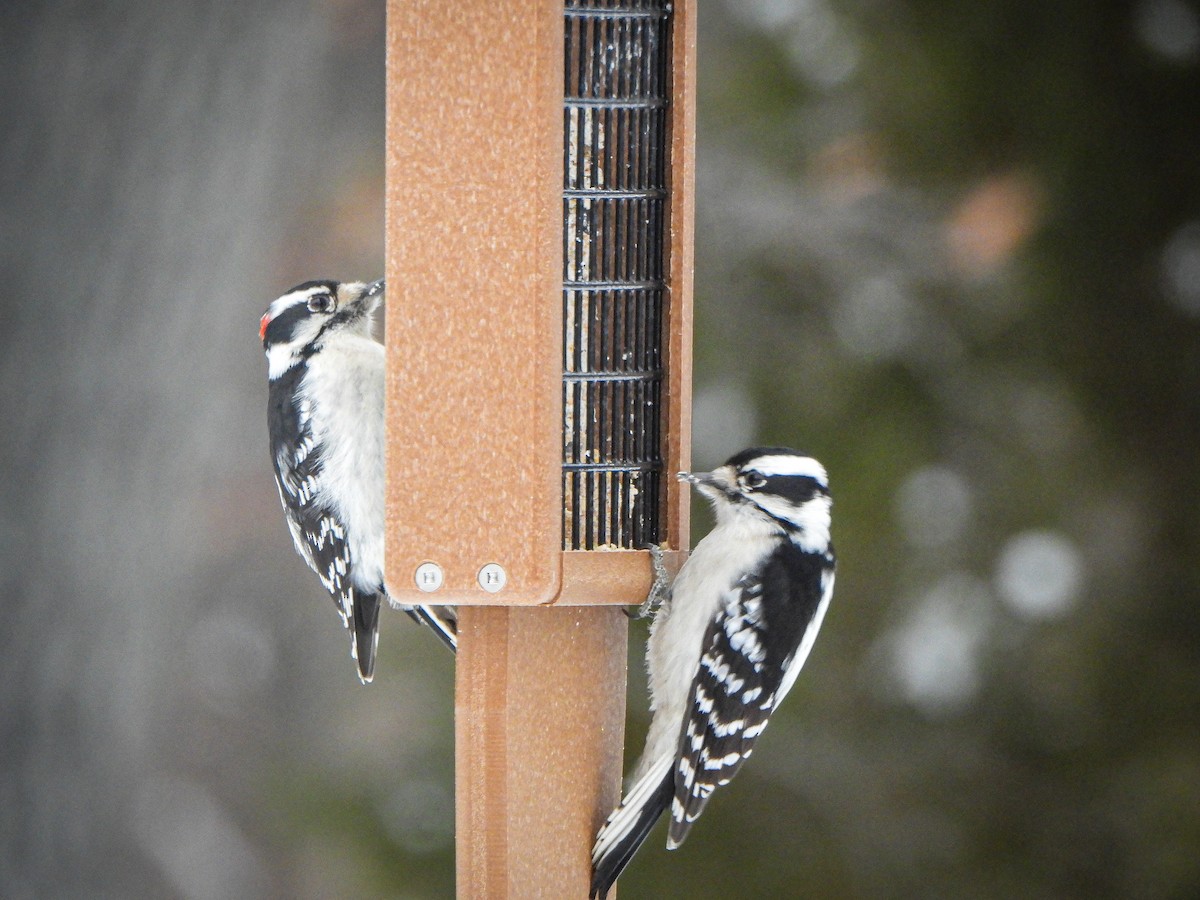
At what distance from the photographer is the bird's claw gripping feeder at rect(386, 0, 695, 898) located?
1.93 meters

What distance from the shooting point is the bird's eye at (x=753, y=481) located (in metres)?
2.58

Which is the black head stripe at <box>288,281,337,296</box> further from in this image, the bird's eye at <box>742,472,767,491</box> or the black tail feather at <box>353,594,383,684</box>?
the bird's eye at <box>742,472,767,491</box>

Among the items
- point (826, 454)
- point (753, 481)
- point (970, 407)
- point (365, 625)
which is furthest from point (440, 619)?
point (970, 407)

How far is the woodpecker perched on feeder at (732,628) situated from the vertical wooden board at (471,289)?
47cm

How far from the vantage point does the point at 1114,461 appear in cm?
366

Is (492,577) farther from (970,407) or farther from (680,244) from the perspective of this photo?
(970,407)

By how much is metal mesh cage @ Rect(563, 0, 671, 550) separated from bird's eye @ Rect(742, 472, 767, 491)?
0.38 m

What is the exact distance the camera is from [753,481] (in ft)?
→ 8.46

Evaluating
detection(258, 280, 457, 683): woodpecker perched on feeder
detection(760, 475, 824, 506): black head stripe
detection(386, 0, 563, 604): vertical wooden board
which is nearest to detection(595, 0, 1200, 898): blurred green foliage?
detection(760, 475, 824, 506): black head stripe

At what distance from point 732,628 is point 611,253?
0.74 m

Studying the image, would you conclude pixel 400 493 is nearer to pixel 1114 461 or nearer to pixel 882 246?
pixel 882 246

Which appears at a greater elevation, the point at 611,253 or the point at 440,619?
the point at 611,253

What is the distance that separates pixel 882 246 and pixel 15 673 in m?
2.38

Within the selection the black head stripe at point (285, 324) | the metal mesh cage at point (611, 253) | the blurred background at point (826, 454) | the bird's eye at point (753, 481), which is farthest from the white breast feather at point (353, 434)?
the blurred background at point (826, 454)
